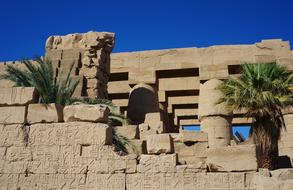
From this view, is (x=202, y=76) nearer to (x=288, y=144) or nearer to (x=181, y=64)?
(x=181, y=64)

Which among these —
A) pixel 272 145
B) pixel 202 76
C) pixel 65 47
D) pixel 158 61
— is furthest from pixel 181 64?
pixel 272 145

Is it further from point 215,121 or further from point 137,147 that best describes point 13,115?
point 215,121

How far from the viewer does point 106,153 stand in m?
6.45

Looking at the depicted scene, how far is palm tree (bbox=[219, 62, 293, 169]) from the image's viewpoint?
31.4 ft

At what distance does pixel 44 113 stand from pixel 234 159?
142 inches

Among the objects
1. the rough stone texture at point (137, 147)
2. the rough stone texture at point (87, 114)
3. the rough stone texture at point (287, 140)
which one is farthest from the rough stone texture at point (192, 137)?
the rough stone texture at point (87, 114)

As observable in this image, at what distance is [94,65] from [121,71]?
149 inches

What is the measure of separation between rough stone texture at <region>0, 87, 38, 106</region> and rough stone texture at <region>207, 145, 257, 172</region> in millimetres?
3609

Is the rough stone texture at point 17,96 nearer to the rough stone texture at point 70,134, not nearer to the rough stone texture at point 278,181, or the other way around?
the rough stone texture at point 70,134

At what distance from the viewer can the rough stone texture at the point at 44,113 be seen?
6.89 meters

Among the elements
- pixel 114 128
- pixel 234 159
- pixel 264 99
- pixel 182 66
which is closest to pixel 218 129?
pixel 264 99

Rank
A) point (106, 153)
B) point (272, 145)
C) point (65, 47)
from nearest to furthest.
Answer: point (106, 153)
point (272, 145)
point (65, 47)

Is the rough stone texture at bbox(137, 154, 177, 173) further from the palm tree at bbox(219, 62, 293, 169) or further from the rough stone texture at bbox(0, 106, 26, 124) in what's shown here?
the palm tree at bbox(219, 62, 293, 169)

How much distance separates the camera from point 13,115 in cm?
705
